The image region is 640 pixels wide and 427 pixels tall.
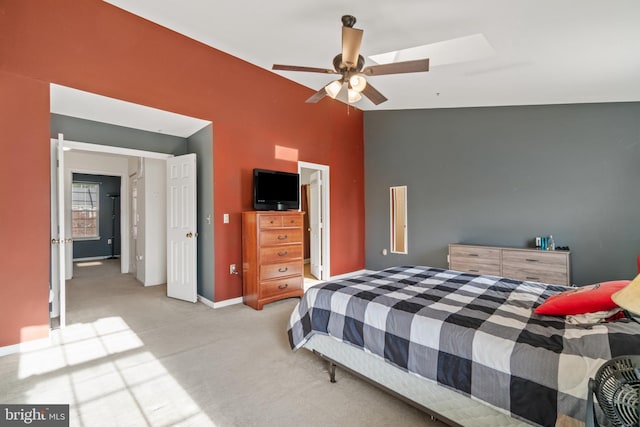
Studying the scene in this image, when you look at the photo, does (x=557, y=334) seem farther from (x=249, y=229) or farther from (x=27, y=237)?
(x=27, y=237)

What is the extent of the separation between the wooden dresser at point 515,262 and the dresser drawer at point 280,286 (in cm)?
239

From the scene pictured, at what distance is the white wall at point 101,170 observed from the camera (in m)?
6.32

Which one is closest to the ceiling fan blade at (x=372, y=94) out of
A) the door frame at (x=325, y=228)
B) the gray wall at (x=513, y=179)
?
the door frame at (x=325, y=228)

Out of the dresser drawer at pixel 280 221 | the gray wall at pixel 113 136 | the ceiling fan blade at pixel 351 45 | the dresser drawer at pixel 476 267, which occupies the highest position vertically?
the ceiling fan blade at pixel 351 45

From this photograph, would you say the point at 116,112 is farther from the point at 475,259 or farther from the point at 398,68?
the point at 475,259

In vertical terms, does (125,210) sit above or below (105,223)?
above

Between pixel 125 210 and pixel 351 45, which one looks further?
pixel 125 210

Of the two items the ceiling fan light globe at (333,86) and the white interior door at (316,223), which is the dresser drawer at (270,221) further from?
the ceiling fan light globe at (333,86)

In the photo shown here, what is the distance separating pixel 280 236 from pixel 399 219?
2.52m

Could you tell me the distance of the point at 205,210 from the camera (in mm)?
3998

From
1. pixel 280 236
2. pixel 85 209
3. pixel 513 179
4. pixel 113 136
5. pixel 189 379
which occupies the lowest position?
pixel 189 379

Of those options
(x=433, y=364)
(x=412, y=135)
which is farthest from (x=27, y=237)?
(x=412, y=135)

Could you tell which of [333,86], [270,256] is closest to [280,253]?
[270,256]

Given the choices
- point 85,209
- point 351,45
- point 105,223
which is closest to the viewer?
point 351,45
